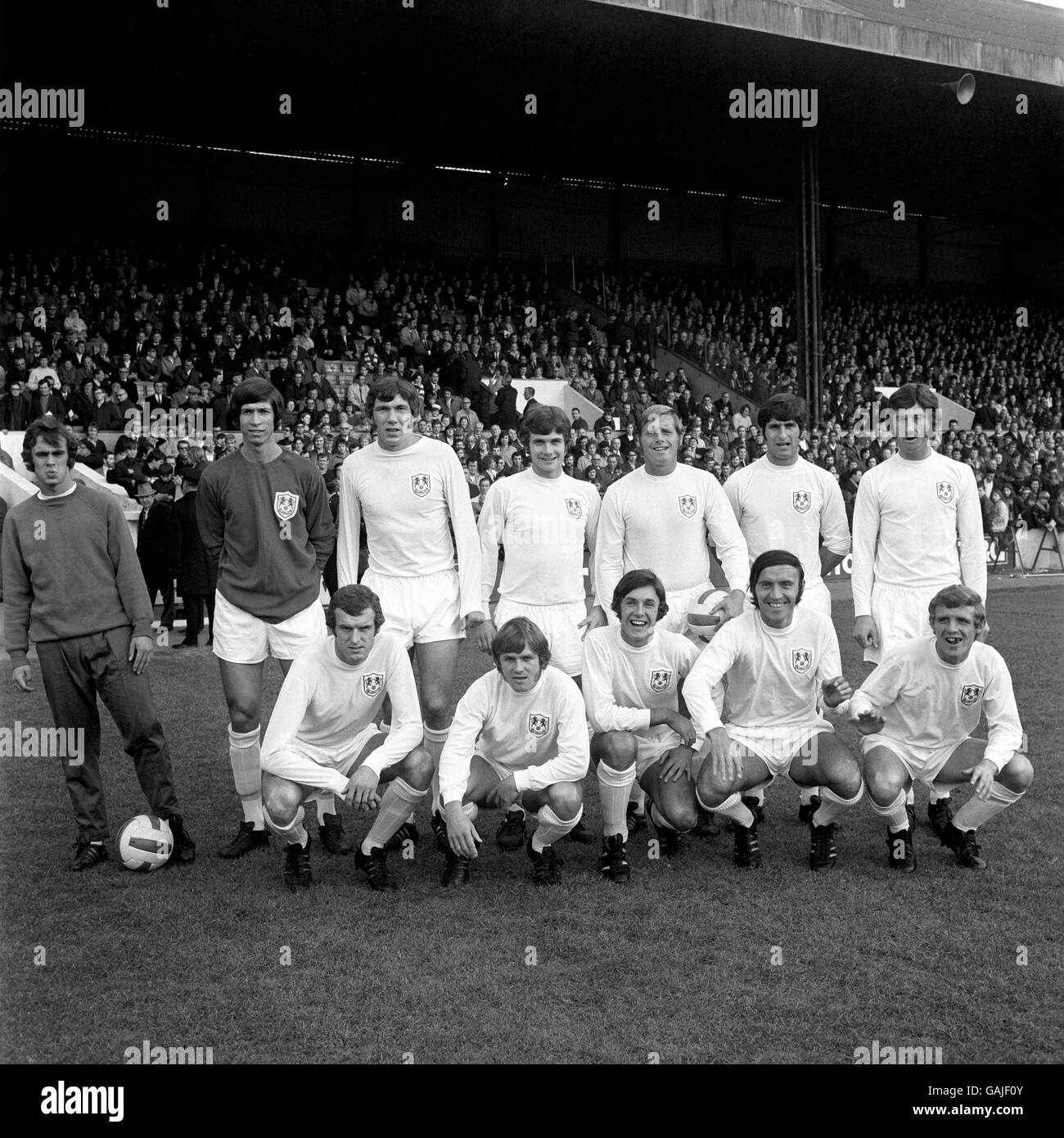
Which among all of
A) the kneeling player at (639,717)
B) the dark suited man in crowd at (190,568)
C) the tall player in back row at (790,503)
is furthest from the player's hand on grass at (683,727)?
the dark suited man in crowd at (190,568)

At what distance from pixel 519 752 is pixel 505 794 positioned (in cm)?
23

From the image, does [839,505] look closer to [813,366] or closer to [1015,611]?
[1015,611]

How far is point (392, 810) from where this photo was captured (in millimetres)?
4625

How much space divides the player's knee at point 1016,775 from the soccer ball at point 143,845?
11.3 ft

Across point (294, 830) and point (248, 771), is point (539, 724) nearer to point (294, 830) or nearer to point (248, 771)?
point (294, 830)

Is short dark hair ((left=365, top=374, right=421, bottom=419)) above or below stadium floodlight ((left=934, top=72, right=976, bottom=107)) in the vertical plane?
below

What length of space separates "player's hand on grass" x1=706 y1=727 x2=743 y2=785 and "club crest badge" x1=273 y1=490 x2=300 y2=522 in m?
2.07

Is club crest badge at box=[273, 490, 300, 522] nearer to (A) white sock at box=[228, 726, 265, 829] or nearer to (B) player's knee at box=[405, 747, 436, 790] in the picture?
(A) white sock at box=[228, 726, 265, 829]

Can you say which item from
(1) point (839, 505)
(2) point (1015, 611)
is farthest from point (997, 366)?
(1) point (839, 505)

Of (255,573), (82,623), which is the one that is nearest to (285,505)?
(255,573)

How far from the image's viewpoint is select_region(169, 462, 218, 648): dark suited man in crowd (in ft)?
37.6

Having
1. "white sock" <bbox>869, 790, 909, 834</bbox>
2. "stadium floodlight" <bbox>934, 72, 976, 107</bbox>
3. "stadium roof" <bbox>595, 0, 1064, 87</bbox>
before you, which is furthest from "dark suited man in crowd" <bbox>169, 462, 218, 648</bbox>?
"stadium floodlight" <bbox>934, 72, 976, 107</bbox>

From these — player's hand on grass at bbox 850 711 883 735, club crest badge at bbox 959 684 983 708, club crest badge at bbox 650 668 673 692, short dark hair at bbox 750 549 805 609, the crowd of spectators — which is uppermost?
the crowd of spectators
